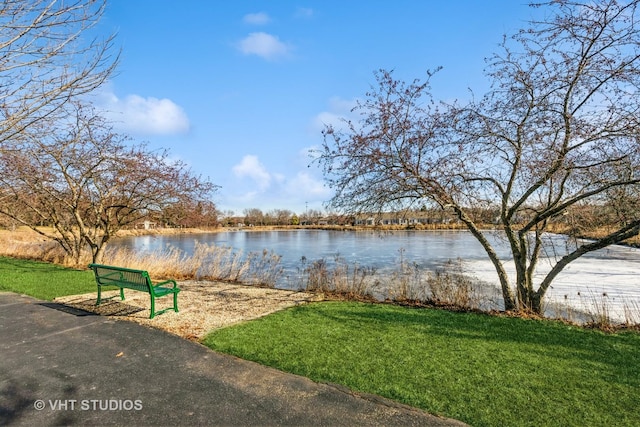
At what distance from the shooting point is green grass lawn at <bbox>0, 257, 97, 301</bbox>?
8.77 meters

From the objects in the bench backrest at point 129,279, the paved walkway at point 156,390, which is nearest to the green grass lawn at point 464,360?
the paved walkway at point 156,390

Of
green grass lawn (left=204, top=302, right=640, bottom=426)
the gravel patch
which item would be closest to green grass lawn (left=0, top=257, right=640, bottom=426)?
green grass lawn (left=204, top=302, right=640, bottom=426)

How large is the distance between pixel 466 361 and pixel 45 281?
1134 cm

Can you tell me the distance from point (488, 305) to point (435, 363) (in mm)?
6028

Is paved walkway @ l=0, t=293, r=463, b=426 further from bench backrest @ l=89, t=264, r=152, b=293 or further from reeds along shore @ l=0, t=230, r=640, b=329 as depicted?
reeds along shore @ l=0, t=230, r=640, b=329

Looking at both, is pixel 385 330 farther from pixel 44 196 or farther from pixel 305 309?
pixel 44 196

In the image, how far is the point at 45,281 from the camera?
10133mm

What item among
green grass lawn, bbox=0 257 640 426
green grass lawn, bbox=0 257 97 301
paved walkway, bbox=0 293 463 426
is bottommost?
paved walkway, bbox=0 293 463 426

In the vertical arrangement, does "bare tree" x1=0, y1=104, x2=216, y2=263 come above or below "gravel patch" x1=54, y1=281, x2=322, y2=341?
above

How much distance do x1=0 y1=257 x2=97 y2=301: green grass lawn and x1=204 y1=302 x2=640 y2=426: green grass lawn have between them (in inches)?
226

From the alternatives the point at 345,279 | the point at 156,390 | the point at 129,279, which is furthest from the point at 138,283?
the point at 345,279

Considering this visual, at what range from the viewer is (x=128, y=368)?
4305 mm

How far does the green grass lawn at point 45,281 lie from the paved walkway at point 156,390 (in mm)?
3794

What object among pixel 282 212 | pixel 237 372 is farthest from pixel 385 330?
pixel 282 212
